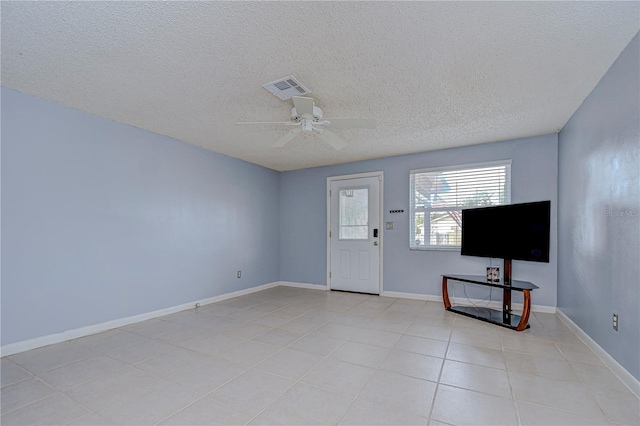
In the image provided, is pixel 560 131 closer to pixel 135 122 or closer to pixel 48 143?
pixel 135 122

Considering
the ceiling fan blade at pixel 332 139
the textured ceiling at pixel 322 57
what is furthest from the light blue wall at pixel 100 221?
the ceiling fan blade at pixel 332 139

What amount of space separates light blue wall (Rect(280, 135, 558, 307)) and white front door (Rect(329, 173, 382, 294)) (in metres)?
0.17

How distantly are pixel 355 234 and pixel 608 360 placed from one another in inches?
140

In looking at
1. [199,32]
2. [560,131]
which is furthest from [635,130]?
[199,32]

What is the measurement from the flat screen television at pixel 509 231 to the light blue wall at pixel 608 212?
32 centimetres

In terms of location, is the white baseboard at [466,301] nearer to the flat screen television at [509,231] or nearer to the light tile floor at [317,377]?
the light tile floor at [317,377]

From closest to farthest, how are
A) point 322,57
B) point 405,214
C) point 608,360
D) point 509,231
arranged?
point 322,57 → point 608,360 → point 509,231 → point 405,214

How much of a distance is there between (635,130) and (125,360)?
4.29 meters

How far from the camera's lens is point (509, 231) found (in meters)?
3.50

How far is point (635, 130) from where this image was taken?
199cm

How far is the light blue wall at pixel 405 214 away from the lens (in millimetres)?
3967

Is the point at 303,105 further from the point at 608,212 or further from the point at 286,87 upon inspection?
the point at 608,212

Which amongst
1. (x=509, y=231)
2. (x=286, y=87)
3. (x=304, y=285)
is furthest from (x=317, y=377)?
(x=304, y=285)

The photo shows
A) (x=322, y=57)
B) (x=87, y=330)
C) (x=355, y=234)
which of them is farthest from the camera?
(x=355, y=234)
